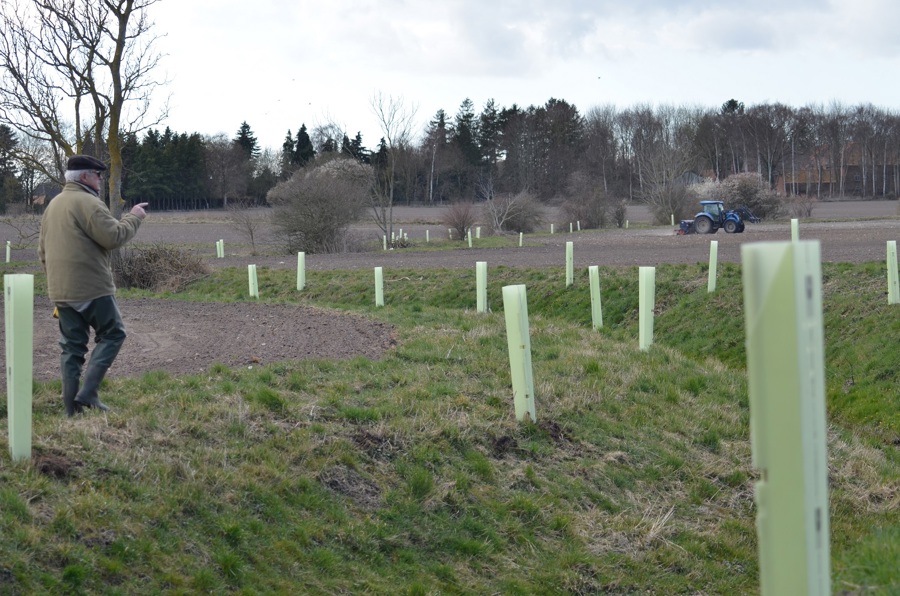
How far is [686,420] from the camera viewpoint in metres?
9.56

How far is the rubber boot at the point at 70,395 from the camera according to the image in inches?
264

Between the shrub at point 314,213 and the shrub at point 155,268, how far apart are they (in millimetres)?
12517

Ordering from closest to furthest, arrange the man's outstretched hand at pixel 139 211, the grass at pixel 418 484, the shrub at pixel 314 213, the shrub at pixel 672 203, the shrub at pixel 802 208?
the grass at pixel 418 484, the man's outstretched hand at pixel 139 211, the shrub at pixel 314 213, the shrub at pixel 802 208, the shrub at pixel 672 203

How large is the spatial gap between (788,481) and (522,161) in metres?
102

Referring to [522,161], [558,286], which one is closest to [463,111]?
[522,161]

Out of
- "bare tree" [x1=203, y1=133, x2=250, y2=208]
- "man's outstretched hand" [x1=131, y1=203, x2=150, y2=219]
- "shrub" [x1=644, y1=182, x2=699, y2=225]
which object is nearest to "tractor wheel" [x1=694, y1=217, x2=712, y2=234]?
"shrub" [x1=644, y1=182, x2=699, y2=225]

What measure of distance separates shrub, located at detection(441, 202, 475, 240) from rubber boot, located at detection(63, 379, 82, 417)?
147ft

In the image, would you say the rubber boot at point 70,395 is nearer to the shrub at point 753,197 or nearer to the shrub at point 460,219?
the shrub at point 460,219

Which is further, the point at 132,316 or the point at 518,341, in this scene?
the point at 132,316

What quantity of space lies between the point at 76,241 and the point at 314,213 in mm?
34003

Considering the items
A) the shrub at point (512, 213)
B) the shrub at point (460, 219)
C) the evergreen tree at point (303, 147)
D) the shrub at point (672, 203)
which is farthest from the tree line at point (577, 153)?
the shrub at point (460, 219)

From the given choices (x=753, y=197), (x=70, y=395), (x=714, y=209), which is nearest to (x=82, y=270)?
(x=70, y=395)

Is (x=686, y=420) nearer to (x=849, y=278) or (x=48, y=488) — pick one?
(x=48, y=488)

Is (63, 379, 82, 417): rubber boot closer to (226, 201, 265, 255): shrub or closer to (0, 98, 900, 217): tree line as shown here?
(226, 201, 265, 255): shrub
